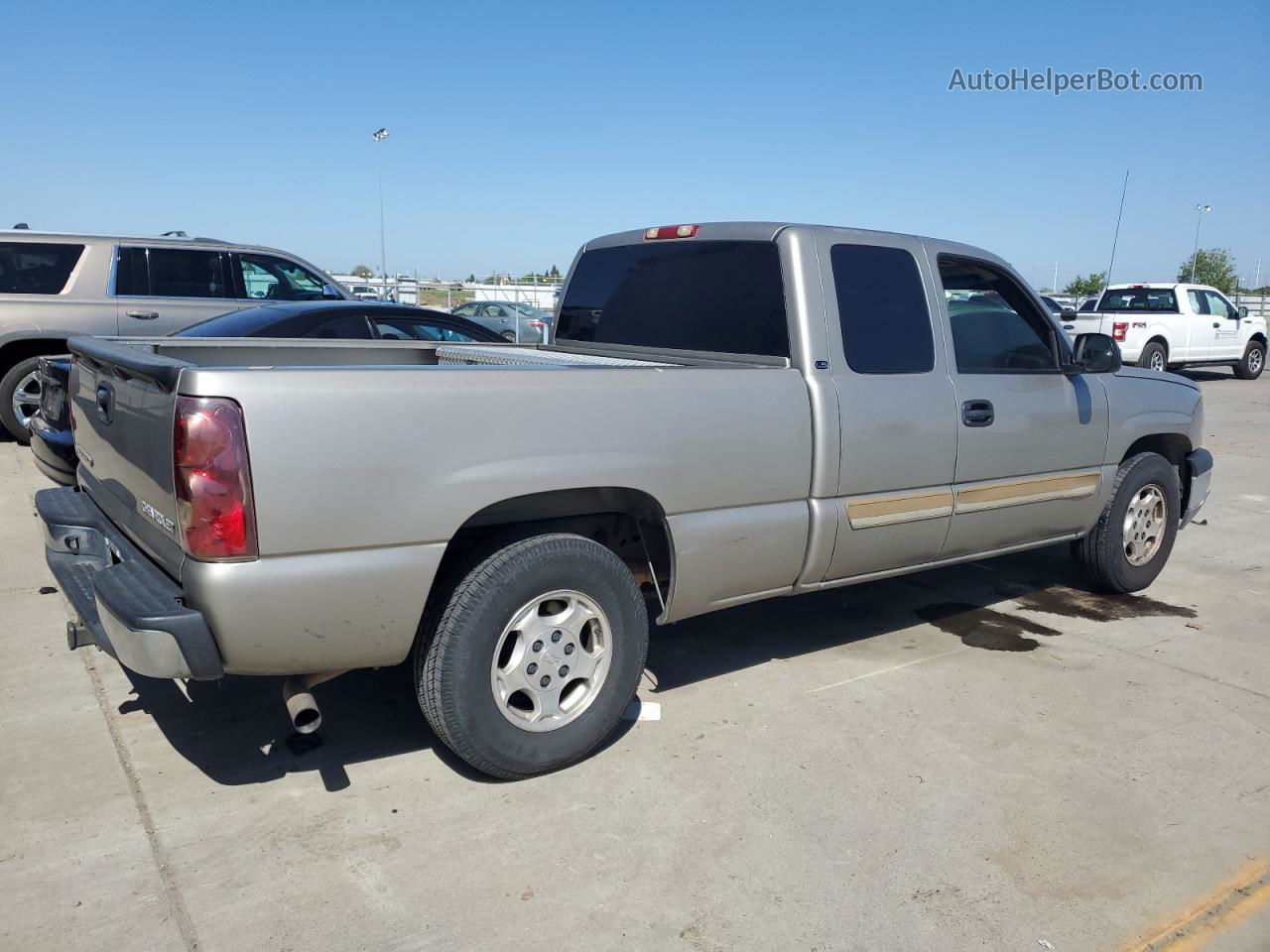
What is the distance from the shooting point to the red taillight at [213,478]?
2709mm

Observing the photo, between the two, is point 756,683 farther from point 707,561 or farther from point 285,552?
point 285,552

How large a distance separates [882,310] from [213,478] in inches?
109

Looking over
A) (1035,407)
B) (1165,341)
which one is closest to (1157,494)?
(1035,407)

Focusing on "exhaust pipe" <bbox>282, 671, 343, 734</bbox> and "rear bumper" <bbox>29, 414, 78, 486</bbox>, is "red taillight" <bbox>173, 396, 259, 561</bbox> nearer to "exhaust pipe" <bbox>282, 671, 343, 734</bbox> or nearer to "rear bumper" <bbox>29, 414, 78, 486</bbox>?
"exhaust pipe" <bbox>282, 671, 343, 734</bbox>

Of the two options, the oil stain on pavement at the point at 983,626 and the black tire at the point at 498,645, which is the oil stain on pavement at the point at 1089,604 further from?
the black tire at the point at 498,645

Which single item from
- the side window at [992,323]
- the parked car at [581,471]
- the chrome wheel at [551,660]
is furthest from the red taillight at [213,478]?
the side window at [992,323]

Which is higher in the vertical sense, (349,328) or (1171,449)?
(349,328)

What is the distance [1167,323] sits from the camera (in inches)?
734

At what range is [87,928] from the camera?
2604 millimetres

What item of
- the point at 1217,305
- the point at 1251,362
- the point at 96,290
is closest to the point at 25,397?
the point at 96,290

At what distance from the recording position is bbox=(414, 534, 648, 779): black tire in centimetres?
316

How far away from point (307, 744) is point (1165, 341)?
19.1m

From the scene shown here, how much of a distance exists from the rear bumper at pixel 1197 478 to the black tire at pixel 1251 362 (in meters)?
17.6

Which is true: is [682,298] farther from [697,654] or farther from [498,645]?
[498,645]
